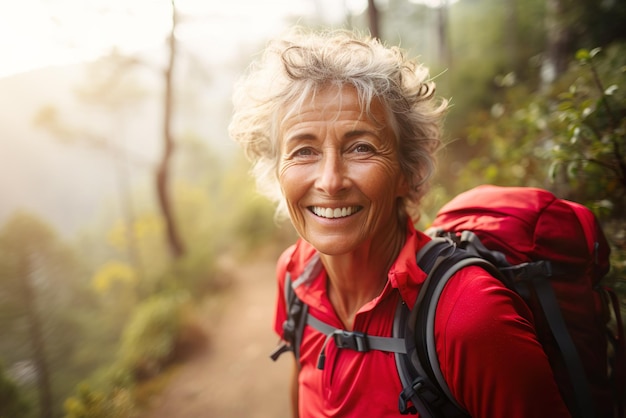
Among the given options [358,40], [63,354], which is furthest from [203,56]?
[358,40]

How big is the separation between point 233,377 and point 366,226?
15.5 feet

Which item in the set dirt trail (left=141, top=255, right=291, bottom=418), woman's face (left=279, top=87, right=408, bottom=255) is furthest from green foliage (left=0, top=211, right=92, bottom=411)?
woman's face (left=279, top=87, right=408, bottom=255)

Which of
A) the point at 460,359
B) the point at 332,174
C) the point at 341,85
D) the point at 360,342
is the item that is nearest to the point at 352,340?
the point at 360,342

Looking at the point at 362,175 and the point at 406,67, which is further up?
the point at 406,67

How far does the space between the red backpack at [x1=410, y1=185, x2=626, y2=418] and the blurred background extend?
1.21ft

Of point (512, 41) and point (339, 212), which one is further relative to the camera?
point (512, 41)

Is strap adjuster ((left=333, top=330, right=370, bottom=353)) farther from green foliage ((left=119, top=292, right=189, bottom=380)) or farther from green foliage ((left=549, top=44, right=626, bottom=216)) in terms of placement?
green foliage ((left=119, top=292, right=189, bottom=380))

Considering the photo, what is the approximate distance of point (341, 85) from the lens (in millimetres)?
1284

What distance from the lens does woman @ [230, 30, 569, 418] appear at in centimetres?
91

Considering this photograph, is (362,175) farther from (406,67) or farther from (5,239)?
(5,239)

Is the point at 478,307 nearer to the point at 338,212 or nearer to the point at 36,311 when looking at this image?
the point at 338,212

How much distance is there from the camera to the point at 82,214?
2170cm

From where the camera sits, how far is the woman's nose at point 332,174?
123 cm

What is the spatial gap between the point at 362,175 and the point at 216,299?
7295 millimetres
